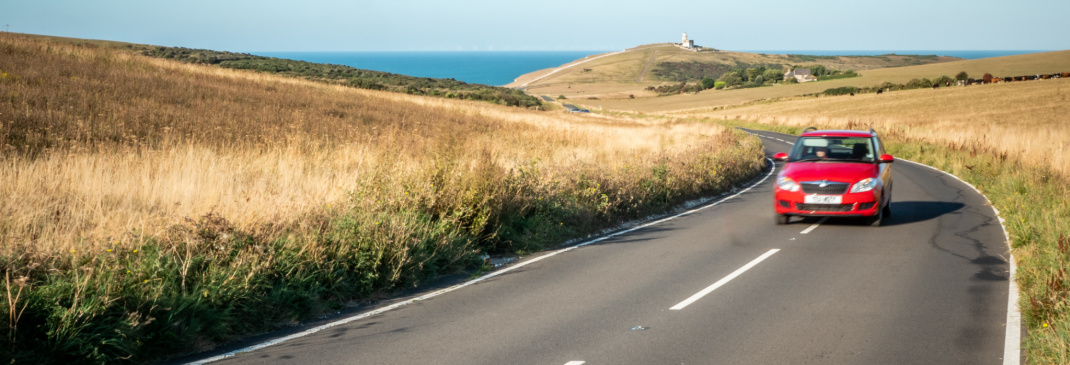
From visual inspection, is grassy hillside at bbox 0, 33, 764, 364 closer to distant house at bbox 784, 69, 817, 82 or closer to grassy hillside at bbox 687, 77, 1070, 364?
grassy hillside at bbox 687, 77, 1070, 364

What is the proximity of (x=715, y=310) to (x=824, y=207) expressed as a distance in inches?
245

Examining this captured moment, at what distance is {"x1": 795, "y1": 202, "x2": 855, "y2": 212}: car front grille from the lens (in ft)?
39.0

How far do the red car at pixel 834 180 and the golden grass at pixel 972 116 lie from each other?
7.97 m

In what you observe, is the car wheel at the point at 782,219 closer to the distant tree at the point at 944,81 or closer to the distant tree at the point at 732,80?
the distant tree at the point at 944,81

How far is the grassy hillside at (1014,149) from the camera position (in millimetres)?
6535

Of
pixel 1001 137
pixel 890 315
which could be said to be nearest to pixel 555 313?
pixel 890 315

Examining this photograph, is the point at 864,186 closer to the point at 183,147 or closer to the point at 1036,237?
the point at 1036,237

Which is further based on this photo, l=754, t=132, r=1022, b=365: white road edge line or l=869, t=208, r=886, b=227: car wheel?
l=869, t=208, r=886, b=227: car wheel

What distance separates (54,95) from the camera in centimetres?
1703

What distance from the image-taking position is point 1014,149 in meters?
23.8

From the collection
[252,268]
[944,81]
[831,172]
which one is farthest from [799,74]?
[252,268]

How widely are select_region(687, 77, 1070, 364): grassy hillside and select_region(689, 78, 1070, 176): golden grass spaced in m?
0.07

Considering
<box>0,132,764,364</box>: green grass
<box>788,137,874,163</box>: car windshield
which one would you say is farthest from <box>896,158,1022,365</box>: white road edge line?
<box>0,132,764,364</box>: green grass

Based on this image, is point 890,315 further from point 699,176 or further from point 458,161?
point 699,176
